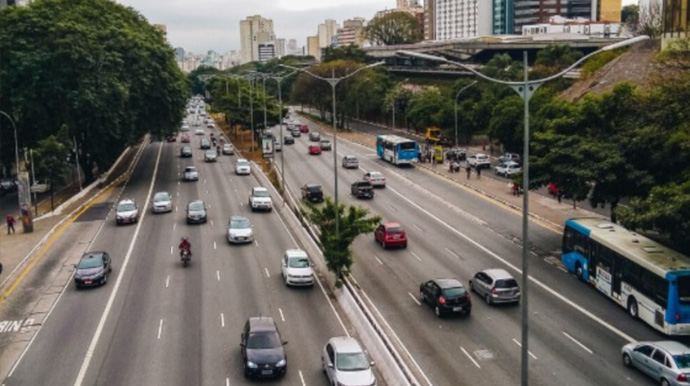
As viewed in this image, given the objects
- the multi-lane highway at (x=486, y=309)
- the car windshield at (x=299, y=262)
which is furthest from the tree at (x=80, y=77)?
the car windshield at (x=299, y=262)

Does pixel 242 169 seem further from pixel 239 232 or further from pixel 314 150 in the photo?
pixel 239 232

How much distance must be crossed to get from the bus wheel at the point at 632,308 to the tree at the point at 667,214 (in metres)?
3.12

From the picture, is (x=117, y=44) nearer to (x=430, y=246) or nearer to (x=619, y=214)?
(x=430, y=246)

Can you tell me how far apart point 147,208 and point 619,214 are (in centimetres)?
3368

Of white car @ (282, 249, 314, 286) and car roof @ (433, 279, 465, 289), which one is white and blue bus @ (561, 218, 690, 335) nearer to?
car roof @ (433, 279, 465, 289)

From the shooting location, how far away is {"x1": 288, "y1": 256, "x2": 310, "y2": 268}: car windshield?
35.1 metres

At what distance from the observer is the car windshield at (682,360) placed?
22469 millimetres

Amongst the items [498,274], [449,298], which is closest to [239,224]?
[498,274]

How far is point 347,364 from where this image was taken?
903 inches

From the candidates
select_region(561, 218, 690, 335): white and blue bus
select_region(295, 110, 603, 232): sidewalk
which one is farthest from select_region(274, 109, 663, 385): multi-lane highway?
select_region(295, 110, 603, 232): sidewalk

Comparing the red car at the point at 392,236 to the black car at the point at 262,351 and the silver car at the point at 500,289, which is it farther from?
the black car at the point at 262,351

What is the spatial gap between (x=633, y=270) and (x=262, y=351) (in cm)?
1507

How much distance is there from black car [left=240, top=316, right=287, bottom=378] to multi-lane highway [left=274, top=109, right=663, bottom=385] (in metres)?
4.66

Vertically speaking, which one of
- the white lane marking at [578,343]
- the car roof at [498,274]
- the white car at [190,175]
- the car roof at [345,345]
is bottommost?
the white lane marking at [578,343]
